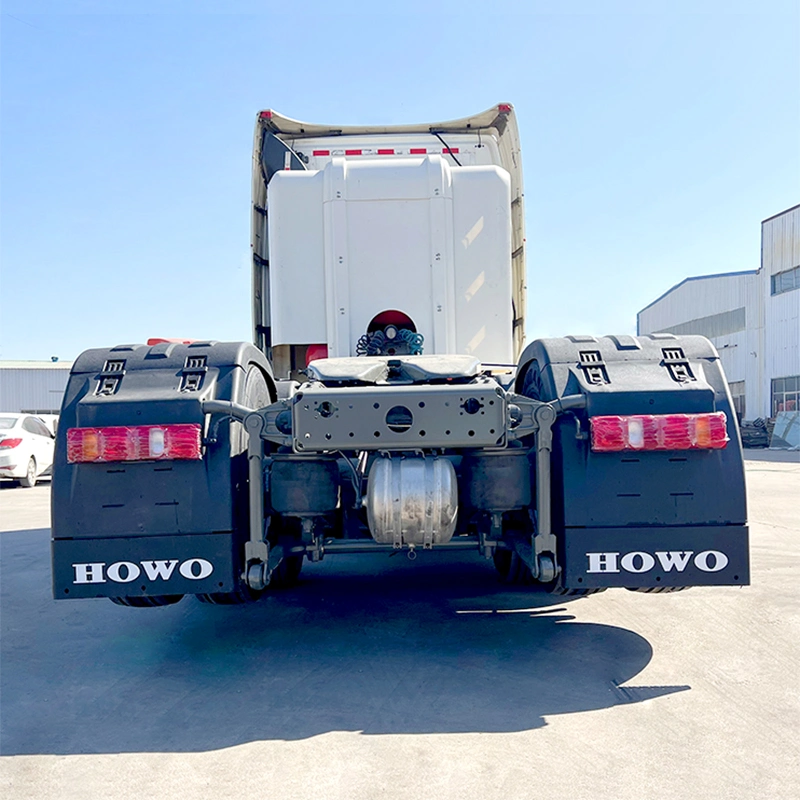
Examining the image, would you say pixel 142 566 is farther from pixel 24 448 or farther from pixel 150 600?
pixel 24 448

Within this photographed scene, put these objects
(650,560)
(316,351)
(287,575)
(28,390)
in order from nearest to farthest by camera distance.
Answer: (650,560) → (287,575) → (316,351) → (28,390)

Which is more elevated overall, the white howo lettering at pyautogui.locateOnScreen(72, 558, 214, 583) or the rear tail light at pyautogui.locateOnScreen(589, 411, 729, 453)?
Answer: the rear tail light at pyautogui.locateOnScreen(589, 411, 729, 453)

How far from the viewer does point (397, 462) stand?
343 cm

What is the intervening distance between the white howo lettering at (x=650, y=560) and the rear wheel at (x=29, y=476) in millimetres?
13564

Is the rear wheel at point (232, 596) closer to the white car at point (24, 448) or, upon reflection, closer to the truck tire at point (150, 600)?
the truck tire at point (150, 600)

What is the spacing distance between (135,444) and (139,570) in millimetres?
576

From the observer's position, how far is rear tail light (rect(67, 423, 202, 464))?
3.37m

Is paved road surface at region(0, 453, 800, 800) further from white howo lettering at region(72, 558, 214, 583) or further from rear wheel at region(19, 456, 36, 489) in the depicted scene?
rear wheel at region(19, 456, 36, 489)

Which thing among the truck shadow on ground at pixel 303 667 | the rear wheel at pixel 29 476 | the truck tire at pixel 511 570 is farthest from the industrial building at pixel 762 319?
the truck shadow on ground at pixel 303 667

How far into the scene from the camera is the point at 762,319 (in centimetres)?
Result: 3247

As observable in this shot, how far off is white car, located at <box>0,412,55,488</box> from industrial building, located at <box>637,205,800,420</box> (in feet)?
86.0

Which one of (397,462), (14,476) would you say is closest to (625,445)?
(397,462)

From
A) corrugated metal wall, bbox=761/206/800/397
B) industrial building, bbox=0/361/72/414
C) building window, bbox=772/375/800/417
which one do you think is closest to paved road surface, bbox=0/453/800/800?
building window, bbox=772/375/800/417

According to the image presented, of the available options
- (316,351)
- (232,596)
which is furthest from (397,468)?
(316,351)
